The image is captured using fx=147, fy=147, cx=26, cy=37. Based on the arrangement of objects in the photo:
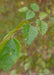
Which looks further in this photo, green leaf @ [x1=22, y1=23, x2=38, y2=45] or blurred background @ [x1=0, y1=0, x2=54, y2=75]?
blurred background @ [x1=0, y1=0, x2=54, y2=75]

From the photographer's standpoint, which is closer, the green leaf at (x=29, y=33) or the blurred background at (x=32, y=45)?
the green leaf at (x=29, y=33)

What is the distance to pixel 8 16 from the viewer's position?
2.24m

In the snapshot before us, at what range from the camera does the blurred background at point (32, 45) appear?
184cm

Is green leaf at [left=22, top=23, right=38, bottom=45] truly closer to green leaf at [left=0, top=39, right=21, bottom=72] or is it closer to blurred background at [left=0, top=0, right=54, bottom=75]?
green leaf at [left=0, top=39, right=21, bottom=72]

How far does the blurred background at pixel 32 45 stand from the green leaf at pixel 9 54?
1122 millimetres

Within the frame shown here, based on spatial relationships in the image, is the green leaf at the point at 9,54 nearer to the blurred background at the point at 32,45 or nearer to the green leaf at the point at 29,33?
the green leaf at the point at 29,33

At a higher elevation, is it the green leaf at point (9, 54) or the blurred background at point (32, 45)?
the green leaf at point (9, 54)

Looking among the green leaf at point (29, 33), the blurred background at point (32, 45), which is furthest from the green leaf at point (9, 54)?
the blurred background at point (32, 45)

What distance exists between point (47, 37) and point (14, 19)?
57 cm

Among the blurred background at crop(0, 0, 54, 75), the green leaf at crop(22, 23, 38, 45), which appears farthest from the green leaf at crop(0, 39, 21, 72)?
the blurred background at crop(0, 0, 54, 75)

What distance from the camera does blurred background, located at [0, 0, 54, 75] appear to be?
6.03ft

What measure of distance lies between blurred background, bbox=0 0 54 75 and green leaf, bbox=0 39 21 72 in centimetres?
112

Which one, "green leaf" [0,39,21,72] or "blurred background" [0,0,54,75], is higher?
"green leaf" [0,39,21,72]

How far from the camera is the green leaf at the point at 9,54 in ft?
1.84
